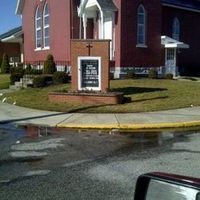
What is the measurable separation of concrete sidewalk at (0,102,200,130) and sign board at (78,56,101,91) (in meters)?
2.79

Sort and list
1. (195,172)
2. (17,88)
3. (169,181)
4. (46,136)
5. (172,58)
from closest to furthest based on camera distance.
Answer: (169,181)
(195,172)
(46,136)
(17,88)
(172,58)

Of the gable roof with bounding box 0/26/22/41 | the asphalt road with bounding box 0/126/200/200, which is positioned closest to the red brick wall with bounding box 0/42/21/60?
the gable roof with bounding box 0/26/22/41

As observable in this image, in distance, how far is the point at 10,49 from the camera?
5478cm

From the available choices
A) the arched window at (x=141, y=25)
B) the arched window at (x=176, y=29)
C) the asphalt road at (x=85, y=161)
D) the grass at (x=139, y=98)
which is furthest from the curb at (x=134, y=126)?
the arched window at (x=176, y=29)

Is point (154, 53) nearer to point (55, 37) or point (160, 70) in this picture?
point (160, 70)

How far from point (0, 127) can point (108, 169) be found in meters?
6.49

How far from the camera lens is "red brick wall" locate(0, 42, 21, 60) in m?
54.2

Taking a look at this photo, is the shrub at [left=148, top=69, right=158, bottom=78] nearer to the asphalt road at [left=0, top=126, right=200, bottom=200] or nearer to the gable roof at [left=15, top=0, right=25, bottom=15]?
the asphalt road at [left=0, top=126, right=200, bottom=200]

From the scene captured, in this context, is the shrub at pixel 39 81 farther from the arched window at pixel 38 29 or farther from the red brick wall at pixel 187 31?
the red brick wall at pixel 187 31

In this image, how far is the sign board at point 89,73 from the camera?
1897 cm

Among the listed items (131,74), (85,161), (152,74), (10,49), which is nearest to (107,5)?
(131,74)

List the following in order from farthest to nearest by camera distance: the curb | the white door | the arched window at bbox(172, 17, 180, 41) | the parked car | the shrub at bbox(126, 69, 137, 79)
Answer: the arched window at bbox(172, 17, 180, 41), the white door, the shrub at bbox(126, 69, 137, 79), the curb, the parked car

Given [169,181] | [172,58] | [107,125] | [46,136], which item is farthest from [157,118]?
[172,58]

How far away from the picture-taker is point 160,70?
31.0 m
